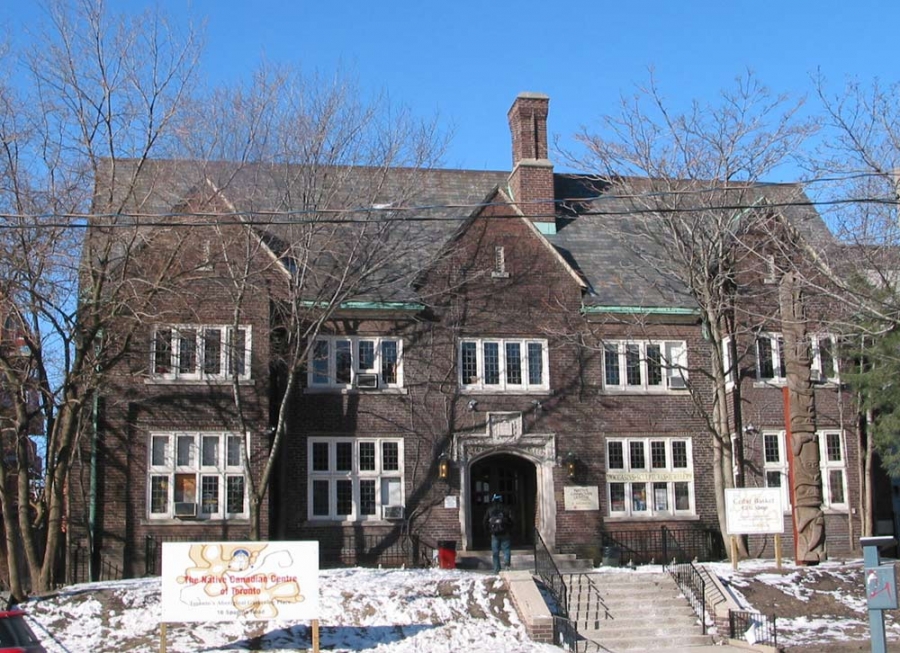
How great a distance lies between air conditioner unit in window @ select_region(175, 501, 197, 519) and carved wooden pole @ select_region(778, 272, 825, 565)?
42.1 ft

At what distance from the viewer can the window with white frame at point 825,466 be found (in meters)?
26.5

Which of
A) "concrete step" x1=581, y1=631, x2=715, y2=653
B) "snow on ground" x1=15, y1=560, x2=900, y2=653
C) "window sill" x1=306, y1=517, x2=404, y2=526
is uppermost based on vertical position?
"window sill" x1=306, y1=517, x2=404, y2=526

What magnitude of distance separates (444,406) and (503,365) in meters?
1.80

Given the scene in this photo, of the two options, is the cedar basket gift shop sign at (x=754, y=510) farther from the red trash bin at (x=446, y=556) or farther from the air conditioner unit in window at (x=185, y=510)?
the air conditioner unit in window at (x=185, y=510)

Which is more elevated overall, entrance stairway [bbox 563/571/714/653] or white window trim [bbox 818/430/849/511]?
white window trim [bbox 818/430/849/511]

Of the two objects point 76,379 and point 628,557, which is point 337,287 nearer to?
point 76,379

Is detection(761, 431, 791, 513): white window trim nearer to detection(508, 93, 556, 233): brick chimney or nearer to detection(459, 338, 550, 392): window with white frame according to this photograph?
detection(459, 338, 550, 392): window with white frame

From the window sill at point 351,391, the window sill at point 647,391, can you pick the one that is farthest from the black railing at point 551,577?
the window sill at point 647,391

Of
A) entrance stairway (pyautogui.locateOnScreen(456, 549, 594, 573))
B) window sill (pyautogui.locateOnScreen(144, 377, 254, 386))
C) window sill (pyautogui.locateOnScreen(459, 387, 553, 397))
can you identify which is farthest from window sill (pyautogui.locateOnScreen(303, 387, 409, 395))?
entrance stairway (pyautogui.locateOnScreen(456, 549, 594, 573))

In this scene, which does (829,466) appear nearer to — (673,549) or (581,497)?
(673,549)

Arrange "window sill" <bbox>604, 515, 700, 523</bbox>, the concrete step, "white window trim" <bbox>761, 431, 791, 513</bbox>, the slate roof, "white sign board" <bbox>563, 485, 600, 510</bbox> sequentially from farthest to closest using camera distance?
"white window trim" <bbox>761, 431, 791, 513</bbox> → "window sill" <bbox>604, 515, 700, 523</bbox> → "white sign board" <bbox>563, 485, 600, 510</bbox> → the slate roof → the concrete step

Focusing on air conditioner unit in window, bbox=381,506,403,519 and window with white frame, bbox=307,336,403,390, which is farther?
window with white frame, bbox=307,336,403,390

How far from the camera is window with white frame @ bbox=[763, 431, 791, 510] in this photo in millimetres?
26453

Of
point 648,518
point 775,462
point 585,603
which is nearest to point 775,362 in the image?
point 775,462
